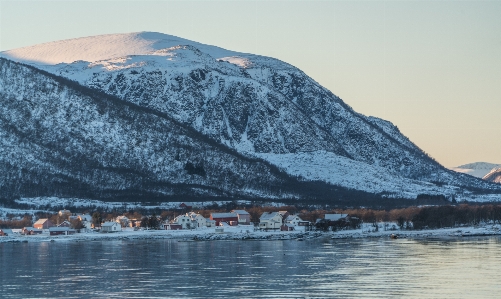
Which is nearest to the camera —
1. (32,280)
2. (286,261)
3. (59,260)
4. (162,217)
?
(32,280)

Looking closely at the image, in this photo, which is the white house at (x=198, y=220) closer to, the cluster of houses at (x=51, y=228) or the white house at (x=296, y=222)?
the white house at (x=296, y=222)

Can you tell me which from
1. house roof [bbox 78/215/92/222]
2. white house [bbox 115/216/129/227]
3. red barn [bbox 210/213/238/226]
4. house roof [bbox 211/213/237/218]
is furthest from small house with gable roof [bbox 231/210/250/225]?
house roof [bbox 78/215/92/222]

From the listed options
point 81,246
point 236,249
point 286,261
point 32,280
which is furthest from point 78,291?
point 81,246

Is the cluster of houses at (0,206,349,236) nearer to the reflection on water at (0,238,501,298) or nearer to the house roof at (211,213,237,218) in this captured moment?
the house roof at (211,213,237,218)

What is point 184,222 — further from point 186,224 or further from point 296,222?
point 296,222

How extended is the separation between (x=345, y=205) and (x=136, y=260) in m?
116

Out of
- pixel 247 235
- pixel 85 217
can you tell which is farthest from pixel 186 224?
pixel 247 235

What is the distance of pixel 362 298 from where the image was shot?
56.1m

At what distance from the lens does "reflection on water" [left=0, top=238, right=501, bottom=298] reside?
60.4 meters

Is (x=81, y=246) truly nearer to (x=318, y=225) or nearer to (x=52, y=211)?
(x=318, y=225)

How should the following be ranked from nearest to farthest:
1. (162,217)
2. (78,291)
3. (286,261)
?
1. (78,291)
2. (286,261)
3. (162,217)

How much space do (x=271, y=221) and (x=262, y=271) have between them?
77.3 metres

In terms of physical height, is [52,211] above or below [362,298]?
above

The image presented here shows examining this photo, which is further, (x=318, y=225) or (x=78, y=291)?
(x=318, y=225)
